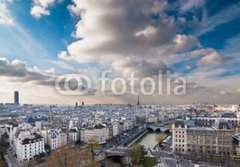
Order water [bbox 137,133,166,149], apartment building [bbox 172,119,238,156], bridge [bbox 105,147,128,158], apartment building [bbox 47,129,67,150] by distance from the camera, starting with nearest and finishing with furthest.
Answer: bridge [bbox 105,147,128,158] < apartment building [bbox 172,119,238,156] < apartment building [bbox 47,129,67,150] < water [bbox 137,133,166,149]

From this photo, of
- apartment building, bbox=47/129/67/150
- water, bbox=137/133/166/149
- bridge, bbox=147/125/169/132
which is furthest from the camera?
bridge, bbox=147/125/169/132

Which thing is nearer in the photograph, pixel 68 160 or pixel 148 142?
pixel 68 160

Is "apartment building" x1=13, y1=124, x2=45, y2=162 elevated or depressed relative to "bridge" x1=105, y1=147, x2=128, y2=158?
elevated

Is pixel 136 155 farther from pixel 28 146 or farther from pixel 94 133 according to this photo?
pixel 94 133

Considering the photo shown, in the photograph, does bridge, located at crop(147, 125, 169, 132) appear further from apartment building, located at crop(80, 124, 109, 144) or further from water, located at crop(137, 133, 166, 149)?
apartment building, located at crop(80, 124, 109, 144)

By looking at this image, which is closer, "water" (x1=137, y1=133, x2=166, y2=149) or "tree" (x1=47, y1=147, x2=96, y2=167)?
"tree" (x1=47, y1=147, x2=96, y2=167)

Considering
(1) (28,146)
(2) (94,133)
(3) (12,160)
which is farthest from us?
(2) (94,133)

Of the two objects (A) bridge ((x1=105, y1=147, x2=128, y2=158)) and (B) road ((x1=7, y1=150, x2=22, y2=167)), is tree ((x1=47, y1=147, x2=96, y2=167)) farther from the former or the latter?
(A) bridge ((x1=105, y1=147, x2=128, y2=158))

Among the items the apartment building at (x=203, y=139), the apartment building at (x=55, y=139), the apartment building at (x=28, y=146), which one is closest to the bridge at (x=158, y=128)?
the apartment building at (x=203, y=139)

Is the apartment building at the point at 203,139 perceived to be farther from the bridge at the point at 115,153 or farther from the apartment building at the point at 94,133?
the apartment building at the point at 94,133

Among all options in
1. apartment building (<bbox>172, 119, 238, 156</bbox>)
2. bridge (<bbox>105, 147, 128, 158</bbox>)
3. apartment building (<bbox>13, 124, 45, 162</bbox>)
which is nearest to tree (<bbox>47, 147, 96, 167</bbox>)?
bridge (<bbox>105, 147, 128, 158</bbox>)

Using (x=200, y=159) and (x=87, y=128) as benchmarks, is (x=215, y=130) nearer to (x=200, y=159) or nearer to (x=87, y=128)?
(x=200, y=159)

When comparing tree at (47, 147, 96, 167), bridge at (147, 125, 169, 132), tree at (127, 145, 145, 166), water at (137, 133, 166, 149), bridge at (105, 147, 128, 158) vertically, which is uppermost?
tree at (47, 147, 96, 167)

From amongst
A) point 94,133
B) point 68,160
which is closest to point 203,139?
point 94,133
